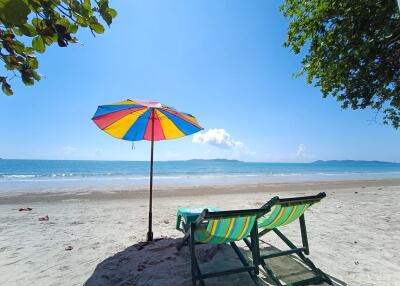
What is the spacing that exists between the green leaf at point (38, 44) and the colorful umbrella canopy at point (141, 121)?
2867mm

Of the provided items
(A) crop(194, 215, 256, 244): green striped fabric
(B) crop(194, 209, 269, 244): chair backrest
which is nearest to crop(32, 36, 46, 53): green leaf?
(B) crop(194, 209, 269, 244): chair backrest

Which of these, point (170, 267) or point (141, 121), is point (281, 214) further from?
point (141, 121)

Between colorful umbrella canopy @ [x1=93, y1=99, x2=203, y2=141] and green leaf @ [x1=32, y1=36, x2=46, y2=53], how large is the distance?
2.87 m

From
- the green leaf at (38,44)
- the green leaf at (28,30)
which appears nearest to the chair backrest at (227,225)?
the green leaf at (38,44)

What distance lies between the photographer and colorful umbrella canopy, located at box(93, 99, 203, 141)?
4090 mm

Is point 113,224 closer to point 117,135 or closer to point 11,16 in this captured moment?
point 117,135

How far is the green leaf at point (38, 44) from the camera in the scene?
110 centimetres

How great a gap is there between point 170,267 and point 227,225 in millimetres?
1341

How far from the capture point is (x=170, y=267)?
12.1 ft

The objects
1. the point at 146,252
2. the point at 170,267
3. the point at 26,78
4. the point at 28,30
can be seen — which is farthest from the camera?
the point at 146,252

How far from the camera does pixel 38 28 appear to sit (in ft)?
3.53

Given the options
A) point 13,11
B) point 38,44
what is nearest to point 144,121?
→ point 38,44

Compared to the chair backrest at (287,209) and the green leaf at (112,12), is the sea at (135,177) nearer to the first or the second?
the chair backrest at (287,209)

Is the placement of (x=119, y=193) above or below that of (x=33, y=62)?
below
